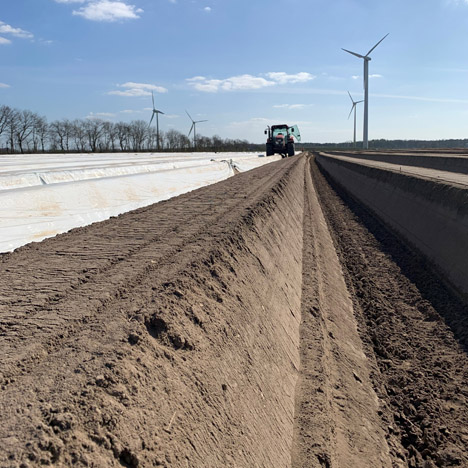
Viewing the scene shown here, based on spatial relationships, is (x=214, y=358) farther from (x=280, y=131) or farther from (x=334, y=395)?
(x=280, y=131)

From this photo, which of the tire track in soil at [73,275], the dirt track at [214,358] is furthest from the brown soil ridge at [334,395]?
the tire track in soil at [73,275]

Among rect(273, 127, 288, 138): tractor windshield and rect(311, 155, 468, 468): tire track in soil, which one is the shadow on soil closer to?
rect(311, 155, 468, 468): tire track in soil

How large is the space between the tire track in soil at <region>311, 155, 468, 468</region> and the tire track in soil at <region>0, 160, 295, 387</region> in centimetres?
284

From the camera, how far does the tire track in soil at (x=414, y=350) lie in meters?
4.09

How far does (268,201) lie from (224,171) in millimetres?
14311

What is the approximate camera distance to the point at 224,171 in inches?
957

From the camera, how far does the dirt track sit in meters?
2.53

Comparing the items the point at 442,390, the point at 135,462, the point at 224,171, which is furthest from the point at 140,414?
the point at 224,171

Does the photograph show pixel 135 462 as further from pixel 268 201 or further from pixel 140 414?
pixel 268 201

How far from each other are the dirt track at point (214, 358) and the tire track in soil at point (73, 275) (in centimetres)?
2

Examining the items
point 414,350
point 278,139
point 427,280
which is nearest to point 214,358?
point 414,350

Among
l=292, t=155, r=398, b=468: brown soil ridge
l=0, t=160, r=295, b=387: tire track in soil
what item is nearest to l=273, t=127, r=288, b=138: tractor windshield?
l=0, t=160, r=295, b=387: tire track in soil

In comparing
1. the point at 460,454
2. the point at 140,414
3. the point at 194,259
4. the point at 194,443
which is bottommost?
the point at 460,454

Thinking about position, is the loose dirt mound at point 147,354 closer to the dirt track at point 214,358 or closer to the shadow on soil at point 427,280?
the dirt track at point 214,358
